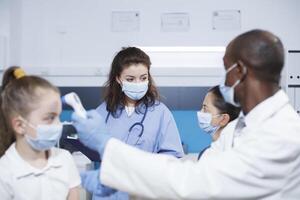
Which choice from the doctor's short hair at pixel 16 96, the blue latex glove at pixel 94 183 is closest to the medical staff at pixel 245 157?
the blue latex glove at pixel 94 183

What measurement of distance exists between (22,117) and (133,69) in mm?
716

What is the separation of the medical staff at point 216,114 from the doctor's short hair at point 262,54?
74 centimetres

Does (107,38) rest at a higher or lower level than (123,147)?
higher

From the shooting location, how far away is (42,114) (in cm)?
126

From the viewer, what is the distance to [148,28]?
3066mm

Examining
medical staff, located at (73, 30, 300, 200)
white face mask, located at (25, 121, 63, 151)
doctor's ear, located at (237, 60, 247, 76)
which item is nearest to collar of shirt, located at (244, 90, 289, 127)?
medical staff, located at (73, 30, 300, 200)

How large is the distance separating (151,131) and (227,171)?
0.87 m

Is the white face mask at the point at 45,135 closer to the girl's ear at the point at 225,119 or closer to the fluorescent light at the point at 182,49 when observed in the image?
the girl's ear at the point at 225,119

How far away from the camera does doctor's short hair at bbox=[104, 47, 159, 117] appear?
1877mm

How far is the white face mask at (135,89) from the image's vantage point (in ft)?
6.02

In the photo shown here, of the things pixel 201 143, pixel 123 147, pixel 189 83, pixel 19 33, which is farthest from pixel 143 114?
pixel 19 33

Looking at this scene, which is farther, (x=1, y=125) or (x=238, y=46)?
(x=1, y=125)

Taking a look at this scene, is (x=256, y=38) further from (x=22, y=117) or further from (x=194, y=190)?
(x=22, y=117)

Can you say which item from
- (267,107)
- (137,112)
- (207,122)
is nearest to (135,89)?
(137,112)
